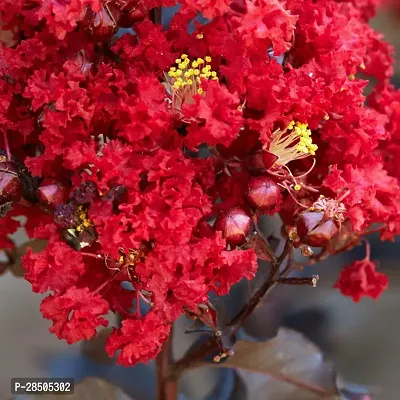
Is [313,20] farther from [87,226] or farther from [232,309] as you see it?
[232,309]

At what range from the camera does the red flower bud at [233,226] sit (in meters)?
0.55

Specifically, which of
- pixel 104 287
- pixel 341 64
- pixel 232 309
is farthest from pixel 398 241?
pixel 104 287

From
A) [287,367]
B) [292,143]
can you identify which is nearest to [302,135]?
[292,143]

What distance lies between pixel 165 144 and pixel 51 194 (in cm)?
11

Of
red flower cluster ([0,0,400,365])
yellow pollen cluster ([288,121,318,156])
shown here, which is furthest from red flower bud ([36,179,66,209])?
yellow pollen cluster ([288,121,318,156])

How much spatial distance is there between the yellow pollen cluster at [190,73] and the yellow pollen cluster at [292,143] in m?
0.09

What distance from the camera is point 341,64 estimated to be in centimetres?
59

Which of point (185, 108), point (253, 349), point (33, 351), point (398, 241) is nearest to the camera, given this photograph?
point (185, 108)

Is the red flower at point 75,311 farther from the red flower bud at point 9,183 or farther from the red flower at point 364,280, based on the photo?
the red flower at point 364,280

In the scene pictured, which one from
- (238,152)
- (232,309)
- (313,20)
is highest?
(313,20)

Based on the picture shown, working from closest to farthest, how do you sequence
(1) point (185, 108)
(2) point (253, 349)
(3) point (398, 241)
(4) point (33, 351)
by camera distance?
(1) point (185, 108)
(2) point (253, 349)
(4) point (33, 351)
(3) point (398, 241)

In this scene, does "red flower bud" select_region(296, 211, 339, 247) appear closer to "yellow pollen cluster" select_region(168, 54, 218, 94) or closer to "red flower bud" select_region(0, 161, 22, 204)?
"yellow pollen cluster" select_region(168, 54, 218, 94)

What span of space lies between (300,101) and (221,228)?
13cm

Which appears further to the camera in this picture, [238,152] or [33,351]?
[33,351]
